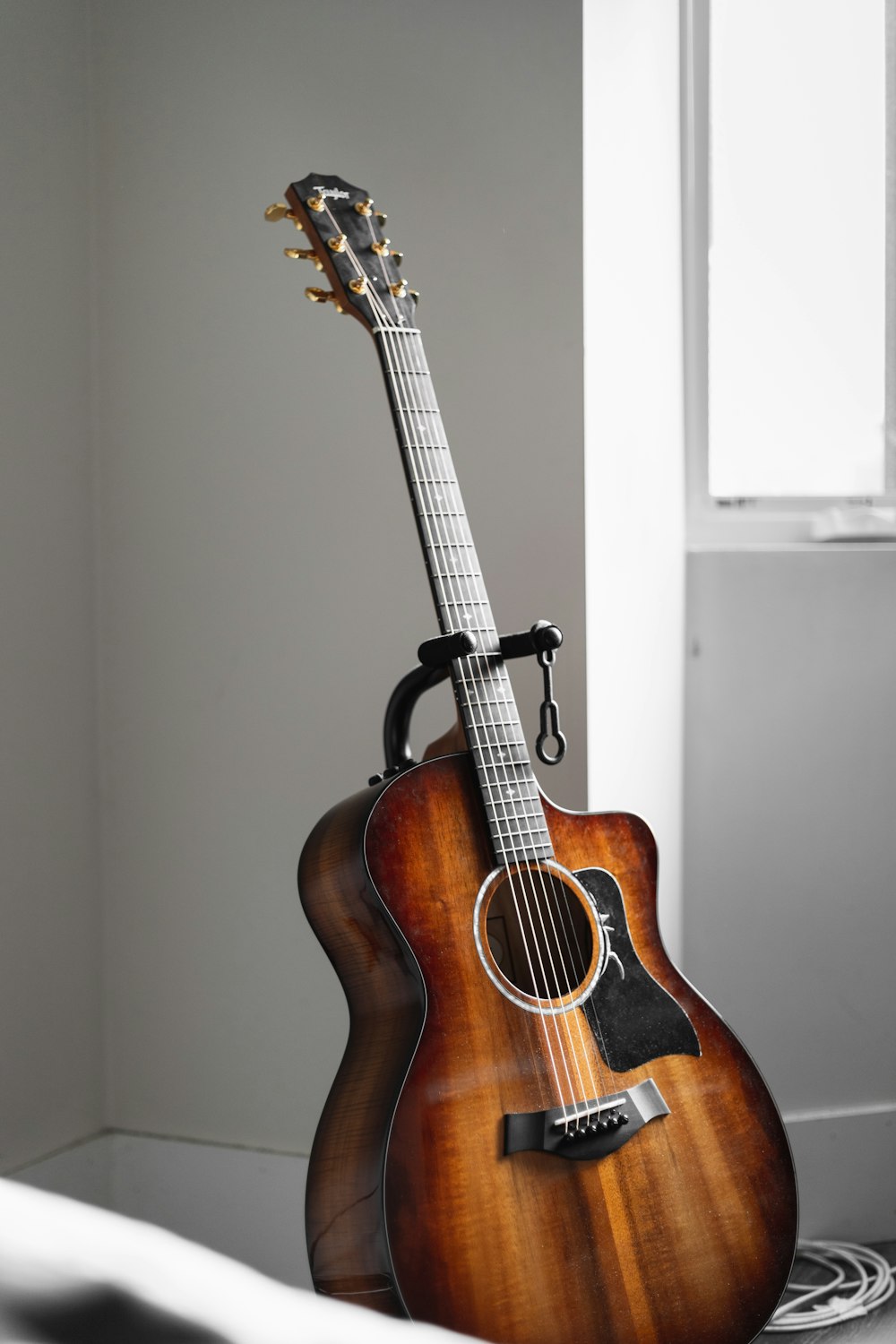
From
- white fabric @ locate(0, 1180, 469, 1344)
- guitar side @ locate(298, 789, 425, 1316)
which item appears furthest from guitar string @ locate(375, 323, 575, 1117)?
white fabric @ locate(0, 1180, 469, 1344)

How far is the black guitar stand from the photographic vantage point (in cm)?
116

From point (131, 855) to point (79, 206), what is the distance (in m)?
0.96

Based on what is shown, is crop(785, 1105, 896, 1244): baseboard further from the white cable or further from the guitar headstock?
the guitar headstock

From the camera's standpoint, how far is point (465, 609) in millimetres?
1219

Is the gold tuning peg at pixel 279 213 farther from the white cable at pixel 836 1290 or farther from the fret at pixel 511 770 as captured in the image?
the white cable at pixel 836 1290

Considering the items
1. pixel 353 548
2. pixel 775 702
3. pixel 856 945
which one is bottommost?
pixel 856 945

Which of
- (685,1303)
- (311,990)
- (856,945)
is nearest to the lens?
(685,1303)

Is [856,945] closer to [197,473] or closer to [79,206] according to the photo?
[197,473]

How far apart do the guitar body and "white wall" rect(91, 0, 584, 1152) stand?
0.45 meters

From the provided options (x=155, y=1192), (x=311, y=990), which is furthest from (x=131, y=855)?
(x=155, y=1192)

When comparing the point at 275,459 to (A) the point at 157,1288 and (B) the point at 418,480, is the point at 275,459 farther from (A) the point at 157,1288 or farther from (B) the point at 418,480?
(A) the point at 157,1288

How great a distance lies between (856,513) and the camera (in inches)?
74.6

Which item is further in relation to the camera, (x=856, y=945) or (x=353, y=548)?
(x=856, y=945)

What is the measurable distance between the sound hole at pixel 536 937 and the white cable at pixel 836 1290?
0.66m
